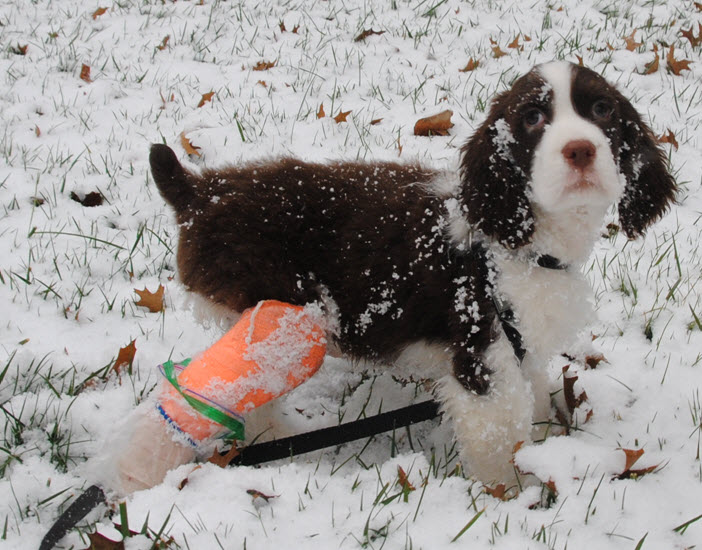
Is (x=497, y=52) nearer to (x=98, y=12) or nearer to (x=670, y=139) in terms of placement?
(x=670, y=139)

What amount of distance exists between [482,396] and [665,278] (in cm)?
145

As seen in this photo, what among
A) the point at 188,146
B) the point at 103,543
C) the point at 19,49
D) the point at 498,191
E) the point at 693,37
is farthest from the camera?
the point at 693,37

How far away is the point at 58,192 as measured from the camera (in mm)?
3539

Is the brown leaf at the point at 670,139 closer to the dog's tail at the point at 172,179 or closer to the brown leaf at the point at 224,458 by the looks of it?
the dog's tail at the point at 172,179

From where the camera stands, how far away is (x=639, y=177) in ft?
7.13

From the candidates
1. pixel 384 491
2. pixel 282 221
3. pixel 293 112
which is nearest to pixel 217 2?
pixel 293 112

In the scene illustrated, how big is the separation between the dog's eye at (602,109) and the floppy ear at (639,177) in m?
0.12

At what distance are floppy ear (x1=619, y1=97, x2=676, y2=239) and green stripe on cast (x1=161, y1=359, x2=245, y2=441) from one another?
1.49 m

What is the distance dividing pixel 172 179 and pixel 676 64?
4.26m

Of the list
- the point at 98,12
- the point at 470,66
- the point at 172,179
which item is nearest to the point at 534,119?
the point at 172,179

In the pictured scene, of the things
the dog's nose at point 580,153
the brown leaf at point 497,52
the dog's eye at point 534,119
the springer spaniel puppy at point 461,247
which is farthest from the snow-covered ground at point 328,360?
the dog's eye at point 534,119

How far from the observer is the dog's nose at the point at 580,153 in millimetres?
1789

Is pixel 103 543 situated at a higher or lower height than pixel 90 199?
lower

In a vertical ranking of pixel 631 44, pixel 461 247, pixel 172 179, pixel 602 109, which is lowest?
pixel 461 247
